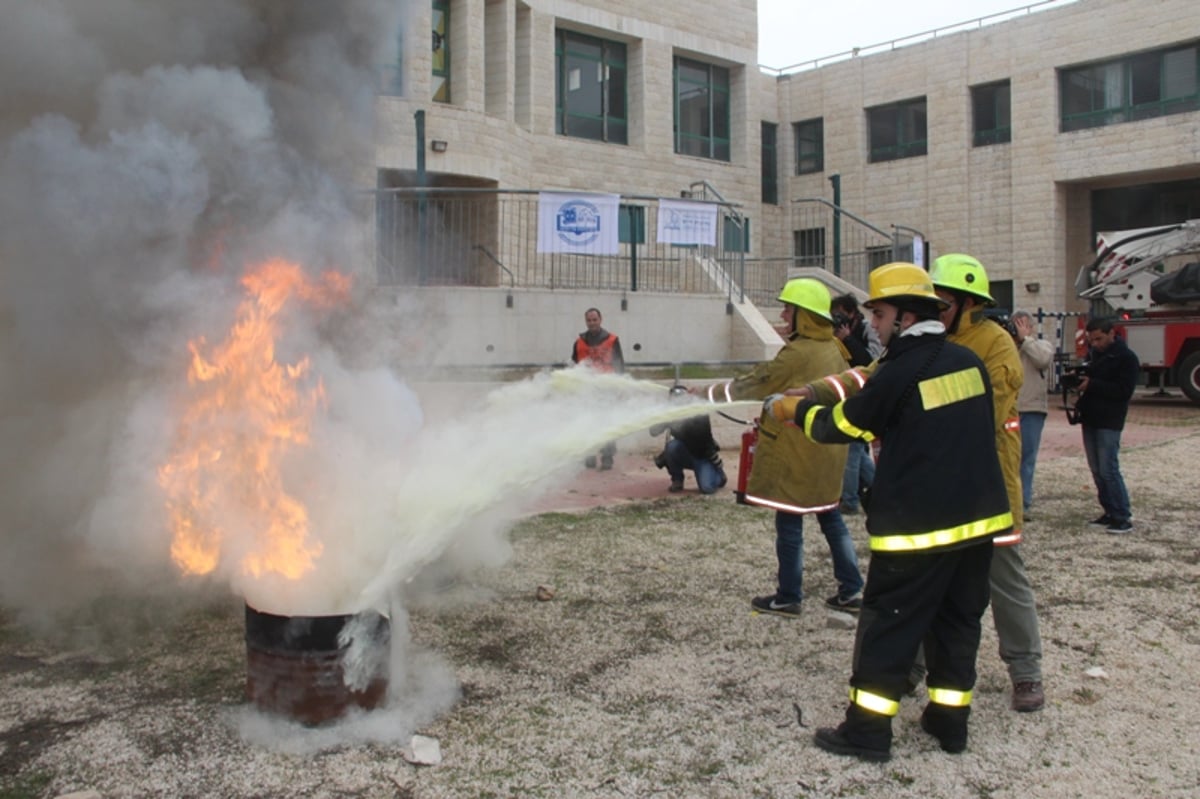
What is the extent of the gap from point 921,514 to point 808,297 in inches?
70.8

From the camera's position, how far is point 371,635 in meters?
3.68

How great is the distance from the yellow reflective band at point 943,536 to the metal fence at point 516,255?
868cm

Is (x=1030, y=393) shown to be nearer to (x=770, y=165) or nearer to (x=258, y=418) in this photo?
(x=258, y=418)

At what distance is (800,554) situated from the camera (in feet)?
16.4

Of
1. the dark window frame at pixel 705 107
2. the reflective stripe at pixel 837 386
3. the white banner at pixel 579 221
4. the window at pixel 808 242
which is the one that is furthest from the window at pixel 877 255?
the reflective stripe at pixel 837 386

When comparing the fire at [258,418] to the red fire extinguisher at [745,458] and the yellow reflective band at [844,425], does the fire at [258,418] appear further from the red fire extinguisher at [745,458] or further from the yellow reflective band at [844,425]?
the red fire extinguisher at [745,458]

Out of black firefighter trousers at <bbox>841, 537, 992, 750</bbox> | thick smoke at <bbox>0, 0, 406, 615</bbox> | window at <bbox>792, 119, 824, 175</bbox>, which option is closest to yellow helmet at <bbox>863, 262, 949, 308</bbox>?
black firefighter trousers at <bbox>841, 537, 992, 750</bbox>

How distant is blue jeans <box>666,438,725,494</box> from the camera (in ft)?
28.8

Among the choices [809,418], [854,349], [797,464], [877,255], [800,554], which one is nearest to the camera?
[809,418]

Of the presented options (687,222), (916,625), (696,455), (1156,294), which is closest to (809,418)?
(916,625)

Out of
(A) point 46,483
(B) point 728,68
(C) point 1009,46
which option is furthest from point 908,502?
(C) point 1009,46

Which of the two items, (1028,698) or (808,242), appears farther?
(808,242)

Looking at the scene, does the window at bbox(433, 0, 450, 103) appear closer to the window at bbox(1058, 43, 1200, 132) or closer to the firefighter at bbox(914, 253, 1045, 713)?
the firefighter at bbox(914, 253, 1045, 713)

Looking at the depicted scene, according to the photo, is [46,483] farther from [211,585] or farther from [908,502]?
[908,502]
